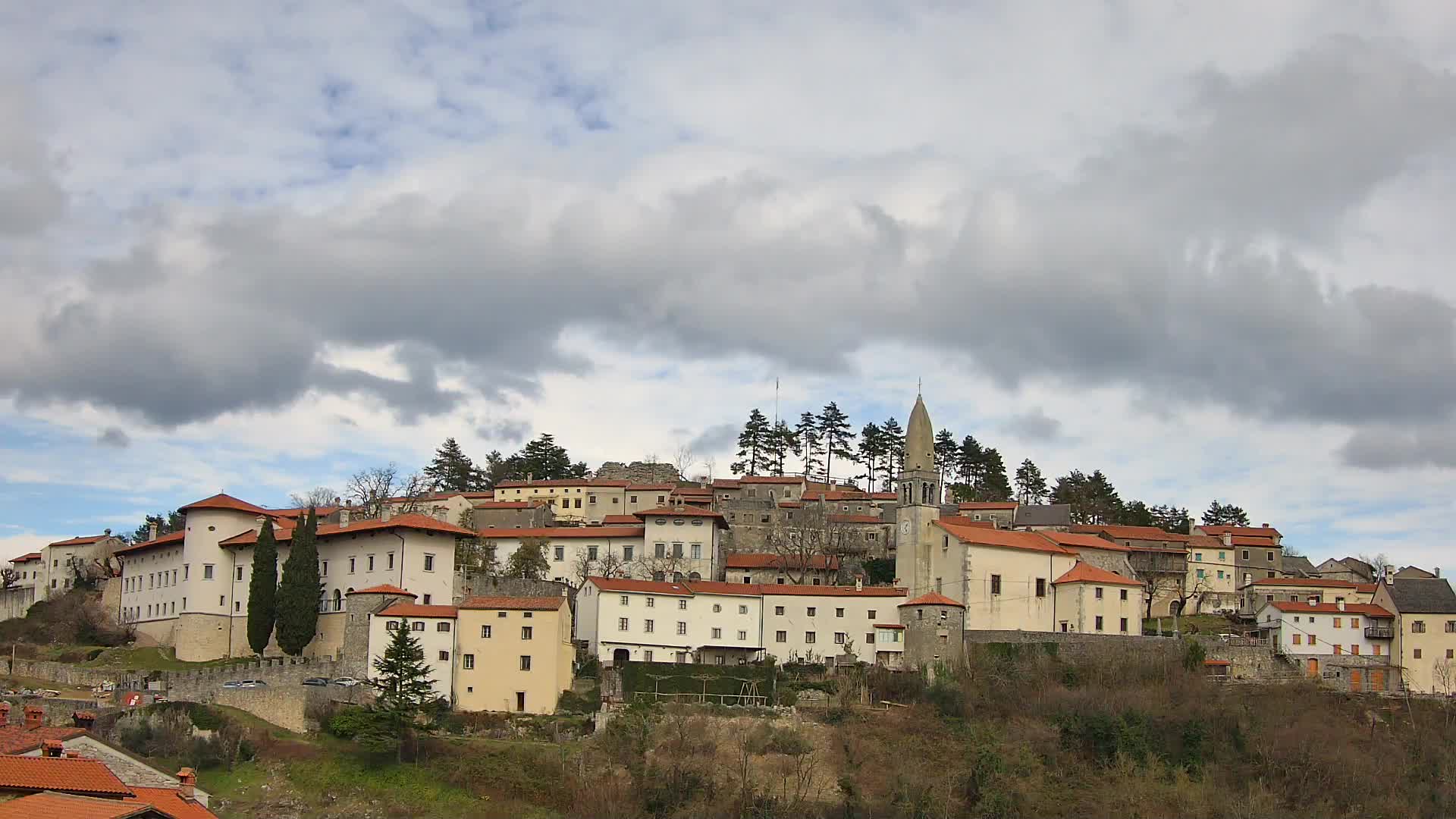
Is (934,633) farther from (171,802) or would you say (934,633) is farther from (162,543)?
(162,543)

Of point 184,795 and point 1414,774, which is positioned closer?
point 184,795

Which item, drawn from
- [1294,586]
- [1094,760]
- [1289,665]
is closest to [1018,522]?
[1294,586]

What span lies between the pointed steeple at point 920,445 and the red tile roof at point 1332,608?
19.6 metres

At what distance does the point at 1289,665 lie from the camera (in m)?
73.9

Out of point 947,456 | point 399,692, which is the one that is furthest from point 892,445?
point 399,692

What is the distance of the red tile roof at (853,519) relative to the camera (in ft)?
304

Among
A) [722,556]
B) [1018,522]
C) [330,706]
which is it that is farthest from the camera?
[1018,522]

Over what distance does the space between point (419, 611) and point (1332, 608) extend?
4610 cm

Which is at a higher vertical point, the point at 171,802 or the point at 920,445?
the point at 920,445

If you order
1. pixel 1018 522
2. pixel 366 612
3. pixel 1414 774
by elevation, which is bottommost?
pixel 1414 774

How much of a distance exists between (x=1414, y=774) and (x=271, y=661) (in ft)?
160

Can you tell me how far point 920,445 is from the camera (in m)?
81.4

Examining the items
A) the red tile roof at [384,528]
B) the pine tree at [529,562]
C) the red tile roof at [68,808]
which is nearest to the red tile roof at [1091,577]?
the pine tree at [529,562]

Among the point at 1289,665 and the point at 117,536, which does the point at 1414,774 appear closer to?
the point at 1289,665
